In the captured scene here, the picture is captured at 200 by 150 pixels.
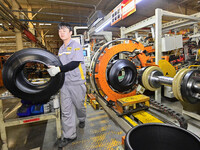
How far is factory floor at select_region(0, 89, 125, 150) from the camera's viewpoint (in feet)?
6.35

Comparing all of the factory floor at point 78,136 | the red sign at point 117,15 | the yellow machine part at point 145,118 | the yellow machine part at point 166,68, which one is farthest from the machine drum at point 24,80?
the red sign at point 117,15

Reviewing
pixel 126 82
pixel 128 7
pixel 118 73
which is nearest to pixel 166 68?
pixel 126 82

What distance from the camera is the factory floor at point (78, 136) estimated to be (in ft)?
6.35

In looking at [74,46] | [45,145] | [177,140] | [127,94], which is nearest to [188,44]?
[127,94]

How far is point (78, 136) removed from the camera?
7.04 feet

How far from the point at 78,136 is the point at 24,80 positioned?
130 centimetres

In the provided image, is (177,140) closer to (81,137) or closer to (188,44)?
(81,137)

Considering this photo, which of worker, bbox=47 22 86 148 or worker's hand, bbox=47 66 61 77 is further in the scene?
worker, bbox=47 22 86 148

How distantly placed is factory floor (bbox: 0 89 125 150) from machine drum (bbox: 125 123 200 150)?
45.4 inches

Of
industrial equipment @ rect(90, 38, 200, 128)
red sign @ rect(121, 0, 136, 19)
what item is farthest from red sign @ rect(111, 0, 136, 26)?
industrial equipment @ rect(90, 38, 200, 128)

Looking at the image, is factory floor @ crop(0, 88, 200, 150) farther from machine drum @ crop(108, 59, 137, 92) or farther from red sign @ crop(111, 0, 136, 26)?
red sign @ crop(111, 0, 136, 26)

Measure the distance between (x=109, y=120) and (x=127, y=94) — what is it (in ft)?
2.23

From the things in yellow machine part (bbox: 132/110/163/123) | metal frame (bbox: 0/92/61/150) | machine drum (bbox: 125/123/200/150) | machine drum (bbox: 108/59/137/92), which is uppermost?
A: machine drum (bbox: 108/59/137/92)

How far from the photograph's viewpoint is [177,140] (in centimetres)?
A: 83
